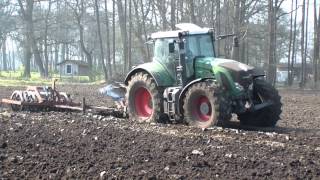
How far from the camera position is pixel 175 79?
12.2 meters

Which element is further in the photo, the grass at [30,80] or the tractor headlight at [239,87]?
the grass at [30,80]

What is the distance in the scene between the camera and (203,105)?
11359 mm

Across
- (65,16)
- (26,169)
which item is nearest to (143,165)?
(26,169)

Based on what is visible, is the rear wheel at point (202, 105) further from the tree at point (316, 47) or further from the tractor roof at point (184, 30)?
the tree at point (316, 47)

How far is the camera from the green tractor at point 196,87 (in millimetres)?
11000

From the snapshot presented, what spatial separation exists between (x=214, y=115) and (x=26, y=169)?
15.7ft

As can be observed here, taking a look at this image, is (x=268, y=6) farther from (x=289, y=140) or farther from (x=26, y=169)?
(x=26, y=169)

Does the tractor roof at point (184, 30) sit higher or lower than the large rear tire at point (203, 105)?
higher

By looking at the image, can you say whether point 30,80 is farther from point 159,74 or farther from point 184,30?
point 184,30

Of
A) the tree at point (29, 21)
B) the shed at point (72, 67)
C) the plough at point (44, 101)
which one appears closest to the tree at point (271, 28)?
the plough at point (44, 101)

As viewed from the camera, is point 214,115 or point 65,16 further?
Result: point 65,16

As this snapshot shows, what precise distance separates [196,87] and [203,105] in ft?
1.54

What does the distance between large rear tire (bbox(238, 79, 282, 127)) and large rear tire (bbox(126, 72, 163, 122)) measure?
235cm

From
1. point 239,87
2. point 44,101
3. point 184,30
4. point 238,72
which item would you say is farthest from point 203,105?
point 44,101
